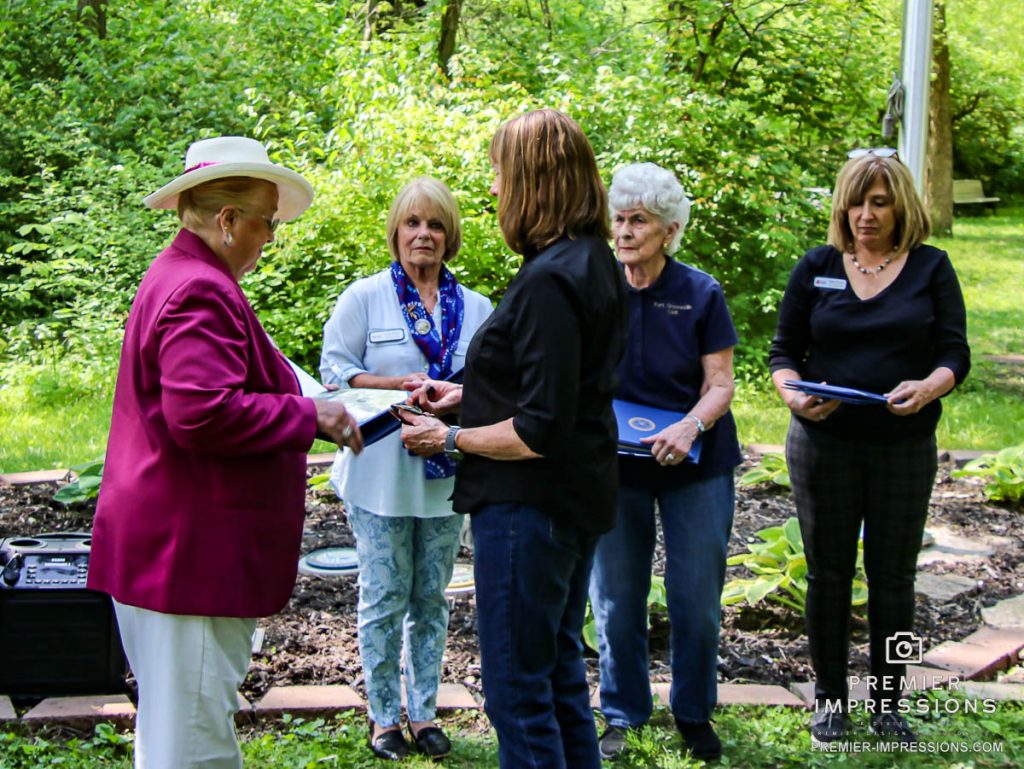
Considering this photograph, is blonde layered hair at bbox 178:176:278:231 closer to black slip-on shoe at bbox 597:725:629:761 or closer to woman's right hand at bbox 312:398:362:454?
woman's right hand at bbox 312:398:362:454

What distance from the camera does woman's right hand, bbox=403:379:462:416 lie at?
11.4 feet

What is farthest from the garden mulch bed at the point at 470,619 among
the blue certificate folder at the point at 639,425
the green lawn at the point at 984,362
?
the green lawn at the point at 984,362

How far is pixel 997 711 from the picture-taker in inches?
168

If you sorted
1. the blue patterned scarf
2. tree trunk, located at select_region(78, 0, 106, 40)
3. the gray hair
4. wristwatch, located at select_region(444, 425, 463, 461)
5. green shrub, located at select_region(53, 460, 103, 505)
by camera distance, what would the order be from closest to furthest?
wristwatch, located at select_region(444, 425, 463, 461) < the gray hair < the blue patterned scarf < green shrub, located at select_region(53, 460, 103, 505) < tree trunk, located at select_region(78, 0, 106, 40)

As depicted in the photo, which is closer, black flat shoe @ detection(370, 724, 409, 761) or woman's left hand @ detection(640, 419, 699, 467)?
woman's left hand @ detection(640, 419, 699, 467)

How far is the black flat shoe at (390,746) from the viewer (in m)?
3.82

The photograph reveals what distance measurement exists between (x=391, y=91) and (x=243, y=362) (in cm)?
654

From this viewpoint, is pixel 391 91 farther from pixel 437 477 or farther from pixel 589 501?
pixel 589 501

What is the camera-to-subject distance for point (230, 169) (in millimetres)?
2836

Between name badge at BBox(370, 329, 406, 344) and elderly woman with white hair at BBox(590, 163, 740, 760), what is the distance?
750mm

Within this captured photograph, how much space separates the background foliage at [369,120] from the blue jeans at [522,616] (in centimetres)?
548

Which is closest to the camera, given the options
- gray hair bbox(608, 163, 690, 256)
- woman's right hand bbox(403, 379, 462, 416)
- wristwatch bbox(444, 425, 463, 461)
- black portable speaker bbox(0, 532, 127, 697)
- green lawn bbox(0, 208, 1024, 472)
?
wristwatch bbox(444, 425, 463, 461)

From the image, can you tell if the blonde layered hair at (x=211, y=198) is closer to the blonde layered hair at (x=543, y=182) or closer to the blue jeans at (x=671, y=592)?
the blonde layered hair at (x=543, y=182)

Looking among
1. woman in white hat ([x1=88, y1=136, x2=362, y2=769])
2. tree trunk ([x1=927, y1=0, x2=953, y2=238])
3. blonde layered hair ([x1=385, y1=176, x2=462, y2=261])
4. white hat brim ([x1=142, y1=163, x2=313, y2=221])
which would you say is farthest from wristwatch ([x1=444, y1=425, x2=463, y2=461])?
tree trunk ([x1=927, y1=0, x2=953, y2=238])
